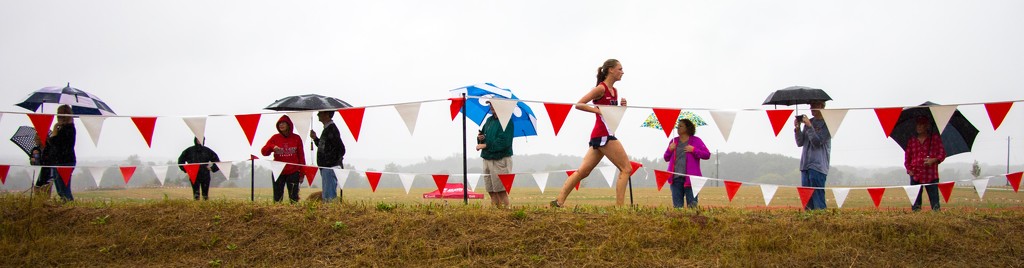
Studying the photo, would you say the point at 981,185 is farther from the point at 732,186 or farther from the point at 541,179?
the point at 541,179

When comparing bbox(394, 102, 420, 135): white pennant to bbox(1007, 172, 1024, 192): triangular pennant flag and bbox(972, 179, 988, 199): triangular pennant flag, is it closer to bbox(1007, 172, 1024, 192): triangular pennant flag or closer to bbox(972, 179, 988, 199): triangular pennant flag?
bbox(972, 179, 988, 199): triangular pennant flag

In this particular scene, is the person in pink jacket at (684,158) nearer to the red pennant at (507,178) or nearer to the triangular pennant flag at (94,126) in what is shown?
the red pennant at (507,178)

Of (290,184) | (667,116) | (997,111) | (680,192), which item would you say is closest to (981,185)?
(997,111)

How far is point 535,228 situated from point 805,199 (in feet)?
12.8

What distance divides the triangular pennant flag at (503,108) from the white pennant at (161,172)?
17.0 ft

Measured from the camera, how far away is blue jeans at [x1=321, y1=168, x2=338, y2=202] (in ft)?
30.7

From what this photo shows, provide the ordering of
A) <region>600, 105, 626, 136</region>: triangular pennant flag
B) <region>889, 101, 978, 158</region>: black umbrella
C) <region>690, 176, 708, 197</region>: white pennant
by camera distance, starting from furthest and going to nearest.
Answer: <region>690, 176, 708, 197</region>: white pennant < <region>889, 101, 978, 158</region>: black umbrella < <region>600, 105, 626, 136</region>: triangular pennant flag

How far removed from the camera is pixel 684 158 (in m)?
9.12

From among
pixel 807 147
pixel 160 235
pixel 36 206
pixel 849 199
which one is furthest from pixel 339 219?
pixel 849 199

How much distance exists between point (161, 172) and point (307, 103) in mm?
2457

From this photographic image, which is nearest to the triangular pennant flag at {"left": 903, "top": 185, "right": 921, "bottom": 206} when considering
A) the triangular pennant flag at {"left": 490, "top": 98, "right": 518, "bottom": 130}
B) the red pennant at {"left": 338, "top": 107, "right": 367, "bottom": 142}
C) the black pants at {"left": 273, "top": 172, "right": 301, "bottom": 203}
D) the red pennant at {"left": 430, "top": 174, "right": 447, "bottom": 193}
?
the triangular pennant flag at {"left": 490, "top": 98, "right": 518, "bottom": 130}

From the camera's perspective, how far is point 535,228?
6793 millimetres

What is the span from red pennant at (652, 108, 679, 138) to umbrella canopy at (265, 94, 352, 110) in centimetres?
452

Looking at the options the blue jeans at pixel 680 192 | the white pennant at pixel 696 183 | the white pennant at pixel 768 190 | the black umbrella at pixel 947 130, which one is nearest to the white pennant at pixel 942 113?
the black umbrella at pixel 947 130
